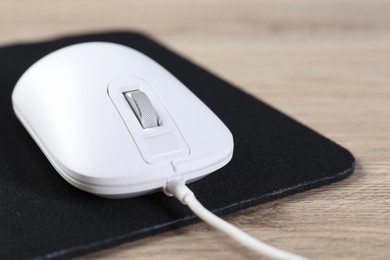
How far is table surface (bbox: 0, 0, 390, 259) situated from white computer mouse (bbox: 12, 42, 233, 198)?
0.05 m

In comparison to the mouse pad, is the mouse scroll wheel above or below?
above

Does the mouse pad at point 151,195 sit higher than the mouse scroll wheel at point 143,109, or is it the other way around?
the mouse scroll wheel at point 143,109

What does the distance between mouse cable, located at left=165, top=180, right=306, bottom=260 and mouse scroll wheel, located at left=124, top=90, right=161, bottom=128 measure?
52mm

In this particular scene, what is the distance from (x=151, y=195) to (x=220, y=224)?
7 cm

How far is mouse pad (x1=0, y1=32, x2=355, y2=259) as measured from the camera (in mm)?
374

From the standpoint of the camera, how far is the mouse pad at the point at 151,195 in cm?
37

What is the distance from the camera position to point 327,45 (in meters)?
0.82

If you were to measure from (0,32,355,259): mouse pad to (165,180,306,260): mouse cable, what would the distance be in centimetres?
2

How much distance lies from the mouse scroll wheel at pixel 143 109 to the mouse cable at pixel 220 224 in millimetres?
52

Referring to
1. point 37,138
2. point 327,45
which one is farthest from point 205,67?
point 37,138

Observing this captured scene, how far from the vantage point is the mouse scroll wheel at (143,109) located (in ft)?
1.39

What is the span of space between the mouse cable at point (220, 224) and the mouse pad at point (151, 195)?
16 mm

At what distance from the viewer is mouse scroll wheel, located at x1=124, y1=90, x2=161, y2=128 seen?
0.42 m

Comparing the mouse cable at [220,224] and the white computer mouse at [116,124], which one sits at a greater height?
the white computer mouse at [116,124]
